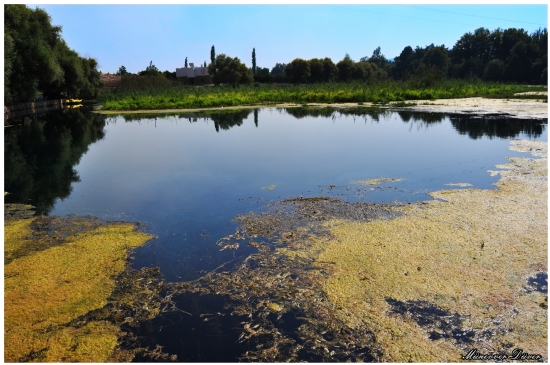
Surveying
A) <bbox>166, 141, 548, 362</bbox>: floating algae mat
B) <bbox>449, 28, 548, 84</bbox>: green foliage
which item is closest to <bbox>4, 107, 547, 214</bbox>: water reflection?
<bbox>166, 141, 548, 362</bbox>: floating algae mat

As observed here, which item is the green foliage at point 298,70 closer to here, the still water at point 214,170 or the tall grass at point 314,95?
the tall grass at point 314,95

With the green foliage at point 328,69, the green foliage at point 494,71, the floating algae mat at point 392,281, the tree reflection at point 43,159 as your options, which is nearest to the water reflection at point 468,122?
the tree reflection at point 43,159

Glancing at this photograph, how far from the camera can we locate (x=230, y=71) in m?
46.9

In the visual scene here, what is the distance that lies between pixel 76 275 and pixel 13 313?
2.25 ft

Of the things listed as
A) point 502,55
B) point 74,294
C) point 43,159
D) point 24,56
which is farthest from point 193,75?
point 74,294

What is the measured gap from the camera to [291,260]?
4301 mm

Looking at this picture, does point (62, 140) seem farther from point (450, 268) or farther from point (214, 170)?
point (450, 268)

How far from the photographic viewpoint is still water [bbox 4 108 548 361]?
496 centimetres

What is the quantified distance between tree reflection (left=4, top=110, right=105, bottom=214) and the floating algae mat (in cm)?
372

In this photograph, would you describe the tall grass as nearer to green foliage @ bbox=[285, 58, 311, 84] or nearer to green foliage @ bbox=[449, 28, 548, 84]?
green foliage @ bbox=[449, 28, 548, 84]

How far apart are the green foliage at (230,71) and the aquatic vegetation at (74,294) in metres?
42.9

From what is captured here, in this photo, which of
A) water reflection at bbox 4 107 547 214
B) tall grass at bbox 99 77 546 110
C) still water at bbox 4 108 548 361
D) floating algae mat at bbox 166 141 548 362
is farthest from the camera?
tall grass at bbox 99 77 546 110

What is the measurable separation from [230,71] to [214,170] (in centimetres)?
4012

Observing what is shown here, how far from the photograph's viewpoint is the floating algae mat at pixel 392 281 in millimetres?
2994
